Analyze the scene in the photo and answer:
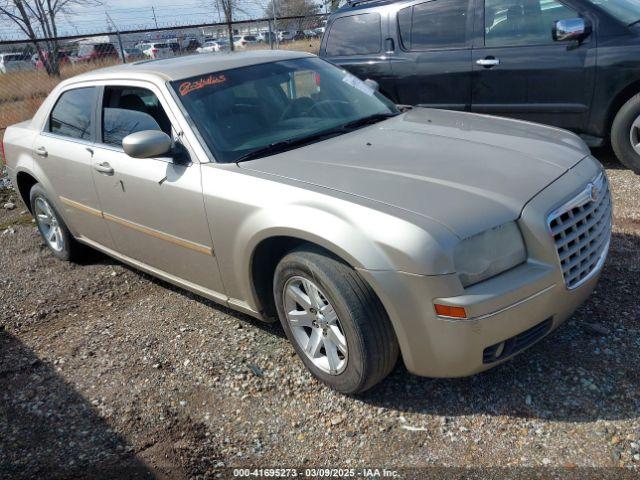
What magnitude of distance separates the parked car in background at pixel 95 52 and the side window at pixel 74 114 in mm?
8693

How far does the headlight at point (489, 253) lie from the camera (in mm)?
2434

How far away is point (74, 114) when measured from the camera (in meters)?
4.52

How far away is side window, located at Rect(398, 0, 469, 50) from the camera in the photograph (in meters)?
6.46

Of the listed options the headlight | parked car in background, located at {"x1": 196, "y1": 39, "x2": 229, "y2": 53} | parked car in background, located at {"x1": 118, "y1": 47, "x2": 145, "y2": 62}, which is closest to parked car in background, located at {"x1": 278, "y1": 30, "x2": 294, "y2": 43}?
parked car in background, located at {"x1": 196, "y1": 39, "x2": 229, "y2": 53}

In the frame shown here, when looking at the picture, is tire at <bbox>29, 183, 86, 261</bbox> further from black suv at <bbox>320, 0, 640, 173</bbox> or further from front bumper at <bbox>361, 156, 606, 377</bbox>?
black suv at <bbox>320, 0, 640, 173</bbox>

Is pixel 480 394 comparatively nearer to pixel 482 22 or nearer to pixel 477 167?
pixel 477 167

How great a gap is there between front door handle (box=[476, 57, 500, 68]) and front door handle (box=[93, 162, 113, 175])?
4133 mm

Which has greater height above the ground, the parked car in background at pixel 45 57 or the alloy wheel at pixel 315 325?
the parked car in background at pixel 45 57

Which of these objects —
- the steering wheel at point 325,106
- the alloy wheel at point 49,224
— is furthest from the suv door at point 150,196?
the alloy wheel at point 49,224

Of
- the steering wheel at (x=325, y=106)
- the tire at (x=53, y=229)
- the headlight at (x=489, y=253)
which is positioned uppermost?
the steering wheel at (x=325, y=106)

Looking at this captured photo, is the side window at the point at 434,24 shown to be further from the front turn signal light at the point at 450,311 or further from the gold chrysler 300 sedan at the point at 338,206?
the front turn signal light at the point at 450,311

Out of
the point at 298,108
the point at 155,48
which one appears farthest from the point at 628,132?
the point at 155,48

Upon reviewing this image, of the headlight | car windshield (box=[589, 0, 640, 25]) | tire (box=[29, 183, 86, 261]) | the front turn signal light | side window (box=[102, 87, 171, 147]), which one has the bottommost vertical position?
tire (box=[29, 183, 86, 261])

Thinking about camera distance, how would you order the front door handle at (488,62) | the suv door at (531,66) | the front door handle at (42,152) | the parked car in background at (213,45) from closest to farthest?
the front door handle at (42,152), the suv door at (531,66), the front door handle at (488,62), the parked car in background at (213,45)
